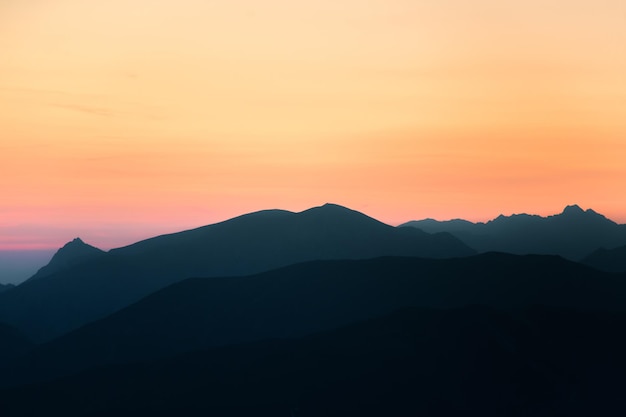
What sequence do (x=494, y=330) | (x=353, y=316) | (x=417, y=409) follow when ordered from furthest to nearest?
1. (x=353, y=316)
2. (x=494, y=330)
3. (x=417, y=409)

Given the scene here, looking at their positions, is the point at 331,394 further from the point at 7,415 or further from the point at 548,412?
the point at 7,415

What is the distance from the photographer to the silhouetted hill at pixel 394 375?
13150cm

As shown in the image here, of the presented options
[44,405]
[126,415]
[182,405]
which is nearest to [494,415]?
[182,405]

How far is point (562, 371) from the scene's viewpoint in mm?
143750

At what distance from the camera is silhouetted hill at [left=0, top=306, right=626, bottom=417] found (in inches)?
5177

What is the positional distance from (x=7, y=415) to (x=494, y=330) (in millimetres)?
87607

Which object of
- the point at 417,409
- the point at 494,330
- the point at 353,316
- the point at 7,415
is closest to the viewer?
the point at 417,409

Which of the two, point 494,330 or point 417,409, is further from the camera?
point 494,330

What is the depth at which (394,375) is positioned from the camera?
138 metres

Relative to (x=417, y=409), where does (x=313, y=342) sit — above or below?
above

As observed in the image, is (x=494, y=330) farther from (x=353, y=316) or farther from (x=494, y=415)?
(x=353, y=316)

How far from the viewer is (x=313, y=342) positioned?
150 m

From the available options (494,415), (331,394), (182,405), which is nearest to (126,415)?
(182,405)

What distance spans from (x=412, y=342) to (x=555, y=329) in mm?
28616
